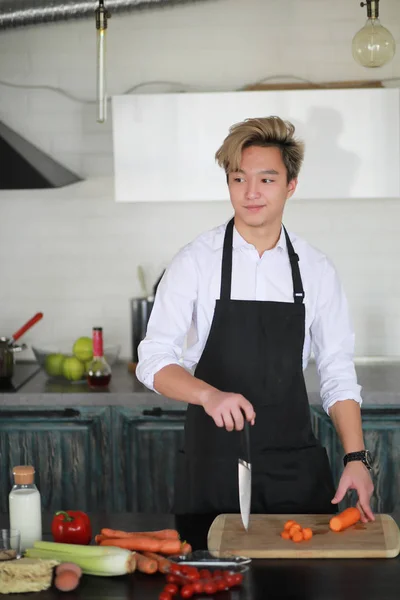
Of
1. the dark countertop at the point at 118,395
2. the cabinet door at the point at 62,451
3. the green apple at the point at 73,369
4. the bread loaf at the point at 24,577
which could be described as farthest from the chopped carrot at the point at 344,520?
the green apple at the point at 73,369

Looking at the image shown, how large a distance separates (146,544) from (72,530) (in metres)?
0.19

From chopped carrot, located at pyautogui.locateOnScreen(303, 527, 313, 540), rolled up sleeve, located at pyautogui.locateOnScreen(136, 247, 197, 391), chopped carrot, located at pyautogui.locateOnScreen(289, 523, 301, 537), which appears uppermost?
rolled up sleeve, located at pyautogui.locateOnScreen(136, 247, 197, 391)

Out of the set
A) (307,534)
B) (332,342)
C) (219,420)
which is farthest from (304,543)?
(332,342)

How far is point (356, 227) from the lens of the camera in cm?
460

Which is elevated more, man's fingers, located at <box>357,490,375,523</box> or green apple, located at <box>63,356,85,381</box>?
green apple, located at <box>63,356,85,381</box>

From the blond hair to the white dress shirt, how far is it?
265 millimetres

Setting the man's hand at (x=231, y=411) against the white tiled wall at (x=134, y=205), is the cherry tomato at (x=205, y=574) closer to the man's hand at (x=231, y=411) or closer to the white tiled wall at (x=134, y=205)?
the man's hand at (x=231, y=411)

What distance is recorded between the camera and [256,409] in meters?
2.87

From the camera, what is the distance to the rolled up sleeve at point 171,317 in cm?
268

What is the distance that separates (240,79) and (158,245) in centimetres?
89

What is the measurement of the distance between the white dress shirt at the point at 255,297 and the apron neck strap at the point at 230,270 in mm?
16

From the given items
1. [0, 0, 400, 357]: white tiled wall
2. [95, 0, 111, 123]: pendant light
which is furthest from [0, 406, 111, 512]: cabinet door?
[95, 0, 111, 123]: pendant light

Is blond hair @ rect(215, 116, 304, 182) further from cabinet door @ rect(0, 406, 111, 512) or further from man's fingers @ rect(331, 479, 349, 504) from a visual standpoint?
cabinet door @ rect(0, 406, 111, 512)

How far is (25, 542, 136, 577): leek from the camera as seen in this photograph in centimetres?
211
